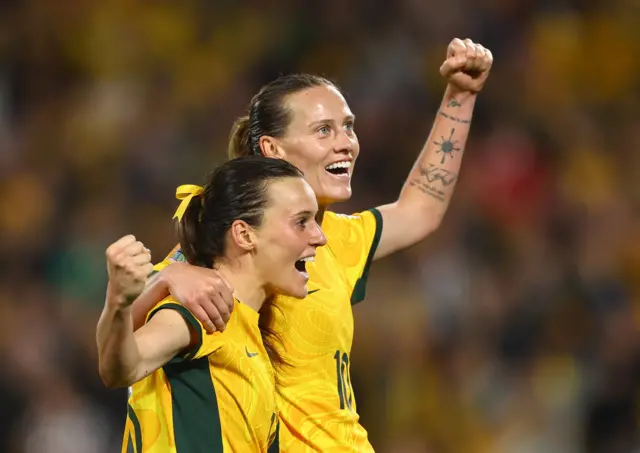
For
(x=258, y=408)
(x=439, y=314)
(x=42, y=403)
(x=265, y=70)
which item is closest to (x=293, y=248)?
(x=258, y=408)

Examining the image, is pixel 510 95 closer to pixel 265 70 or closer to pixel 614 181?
pixel 614 181

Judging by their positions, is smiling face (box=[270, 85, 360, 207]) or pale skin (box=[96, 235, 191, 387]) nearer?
pale skin (box=[96, 235, 191, 387])

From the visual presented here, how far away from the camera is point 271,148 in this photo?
3219 millimetres

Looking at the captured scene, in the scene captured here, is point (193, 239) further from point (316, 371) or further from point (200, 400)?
point (316, 371)

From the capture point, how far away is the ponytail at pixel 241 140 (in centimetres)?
328

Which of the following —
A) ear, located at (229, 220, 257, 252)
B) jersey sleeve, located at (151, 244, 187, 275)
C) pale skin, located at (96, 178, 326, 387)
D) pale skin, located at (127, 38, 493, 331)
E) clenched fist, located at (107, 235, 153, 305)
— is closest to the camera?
clenched fist, located at (107, 235, 153, 305)

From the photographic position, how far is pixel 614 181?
639 centimetres

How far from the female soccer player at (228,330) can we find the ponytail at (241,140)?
16.3 inches

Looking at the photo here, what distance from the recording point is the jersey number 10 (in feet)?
10.2

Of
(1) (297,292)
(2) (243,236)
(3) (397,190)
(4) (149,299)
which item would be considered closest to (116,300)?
(4) (149,299)

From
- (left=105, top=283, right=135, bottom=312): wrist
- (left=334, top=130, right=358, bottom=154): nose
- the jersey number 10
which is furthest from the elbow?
(left=334, top=130, right=358, bottom=154): nose

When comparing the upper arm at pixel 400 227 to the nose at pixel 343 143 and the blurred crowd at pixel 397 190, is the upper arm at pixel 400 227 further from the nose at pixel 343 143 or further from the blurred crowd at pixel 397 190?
the blurred crowd at pixel 397 190

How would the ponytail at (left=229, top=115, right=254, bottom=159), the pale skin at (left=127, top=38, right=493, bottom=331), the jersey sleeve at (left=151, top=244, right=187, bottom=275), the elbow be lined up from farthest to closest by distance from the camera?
the ponytail at (left=229, top=115, right=254, bottom=159), the jersey sleeve at (left=151, top=244, right=187, bottom=275), the pale skin at (left=127, top=38, right=493, bottom=331), the elbow

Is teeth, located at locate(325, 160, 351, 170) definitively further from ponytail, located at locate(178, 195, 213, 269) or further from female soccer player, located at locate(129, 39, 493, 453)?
ponytail, located at locate(178, 195, 213, 269)
